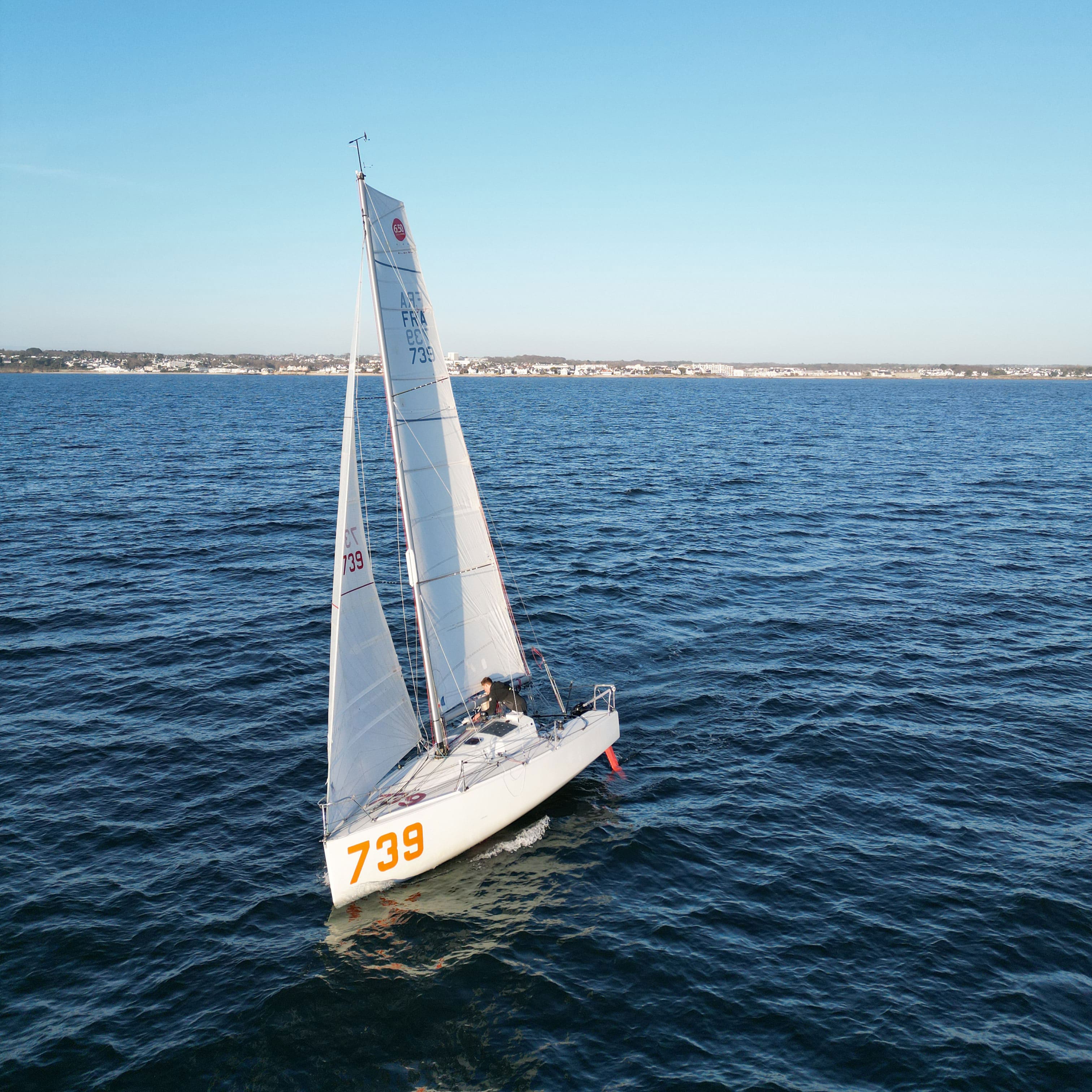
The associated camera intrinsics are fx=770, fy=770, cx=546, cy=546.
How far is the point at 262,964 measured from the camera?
15.6 m

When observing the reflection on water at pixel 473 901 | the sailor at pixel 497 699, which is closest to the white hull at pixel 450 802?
the reflection on water at pixel 473 901

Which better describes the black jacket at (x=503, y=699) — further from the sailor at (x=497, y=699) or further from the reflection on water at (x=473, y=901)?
the reflection on water at (x=473, y=901)

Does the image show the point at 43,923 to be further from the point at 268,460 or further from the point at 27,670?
the point at 268,460

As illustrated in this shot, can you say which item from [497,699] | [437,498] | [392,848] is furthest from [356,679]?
[437,498]

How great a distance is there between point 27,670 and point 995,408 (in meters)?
181

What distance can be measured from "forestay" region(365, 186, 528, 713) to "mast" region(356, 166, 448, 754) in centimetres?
9

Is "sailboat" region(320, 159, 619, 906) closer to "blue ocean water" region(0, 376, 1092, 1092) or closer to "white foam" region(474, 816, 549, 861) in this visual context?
"white foam" region(474, 816, 549, 861)

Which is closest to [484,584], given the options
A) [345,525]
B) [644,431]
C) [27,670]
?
[345,525]

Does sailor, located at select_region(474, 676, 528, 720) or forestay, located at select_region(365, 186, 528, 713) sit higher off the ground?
forestay, located at select_region(365, 186, 528, 713)

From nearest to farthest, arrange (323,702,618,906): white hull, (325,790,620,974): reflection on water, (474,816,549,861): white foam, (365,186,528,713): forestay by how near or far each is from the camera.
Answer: (325,790,620,974): reflection on water → (323,702,618,906): white hull → (365,186,528,713): forestay → (474,816,549,861): white foam

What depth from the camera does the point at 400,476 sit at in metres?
19.2

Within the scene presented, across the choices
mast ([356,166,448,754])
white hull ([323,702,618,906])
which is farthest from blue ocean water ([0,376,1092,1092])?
mast ([356,166,448,754])

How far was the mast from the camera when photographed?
707 inches

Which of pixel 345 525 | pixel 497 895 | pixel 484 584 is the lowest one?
pixel 497 895
